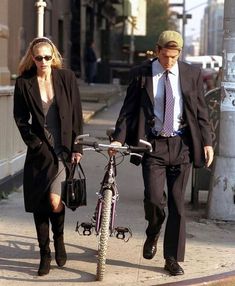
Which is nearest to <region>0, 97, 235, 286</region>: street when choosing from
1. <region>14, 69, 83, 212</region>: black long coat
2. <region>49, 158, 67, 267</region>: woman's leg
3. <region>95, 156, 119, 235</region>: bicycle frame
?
<region>49, 158, 67, 267</region>: woman's leg

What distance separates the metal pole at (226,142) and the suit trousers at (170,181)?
1.79 m

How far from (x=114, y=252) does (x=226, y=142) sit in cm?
185

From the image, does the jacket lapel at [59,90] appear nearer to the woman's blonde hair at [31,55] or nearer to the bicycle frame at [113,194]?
the woman's blonde hair at [31,55]

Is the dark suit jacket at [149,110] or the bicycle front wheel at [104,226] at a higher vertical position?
the dark suit jacket at [149,110]

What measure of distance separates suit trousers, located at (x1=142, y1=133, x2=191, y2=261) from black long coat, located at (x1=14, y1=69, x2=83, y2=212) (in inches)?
24.2

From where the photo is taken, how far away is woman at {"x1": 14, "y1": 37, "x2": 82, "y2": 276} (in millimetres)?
5348

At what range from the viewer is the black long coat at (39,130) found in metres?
5.35

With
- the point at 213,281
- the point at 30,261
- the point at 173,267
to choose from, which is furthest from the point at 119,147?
the point at 30,261

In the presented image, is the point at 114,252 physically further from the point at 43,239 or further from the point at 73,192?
the point at 73,192

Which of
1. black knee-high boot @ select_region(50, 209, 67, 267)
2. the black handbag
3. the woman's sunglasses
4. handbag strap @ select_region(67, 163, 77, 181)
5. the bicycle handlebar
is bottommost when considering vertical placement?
black knee-high boot @ select_region(50, 209, 67, 267)

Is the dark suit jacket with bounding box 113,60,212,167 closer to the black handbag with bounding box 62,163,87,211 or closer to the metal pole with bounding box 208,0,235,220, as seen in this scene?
the black handbag with bounding box 62,163,87,211

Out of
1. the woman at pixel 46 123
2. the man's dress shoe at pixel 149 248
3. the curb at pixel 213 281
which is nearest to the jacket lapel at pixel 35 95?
the woman at pixel 46 123

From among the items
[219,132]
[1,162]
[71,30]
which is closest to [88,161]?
[1,162]

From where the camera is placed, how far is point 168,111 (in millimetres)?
5375
